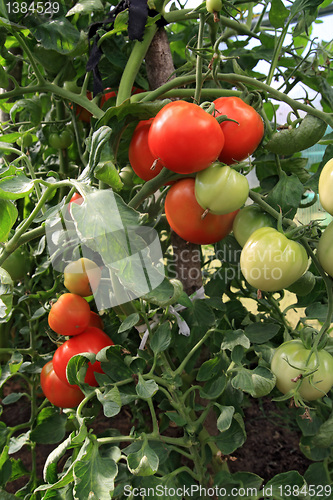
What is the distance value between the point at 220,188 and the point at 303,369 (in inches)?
7.8

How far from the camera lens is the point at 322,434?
0.49 metres

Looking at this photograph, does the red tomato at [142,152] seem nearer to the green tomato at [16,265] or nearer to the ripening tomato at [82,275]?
the ripening tomato at [82,275]

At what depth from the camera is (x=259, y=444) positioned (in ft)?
2.76

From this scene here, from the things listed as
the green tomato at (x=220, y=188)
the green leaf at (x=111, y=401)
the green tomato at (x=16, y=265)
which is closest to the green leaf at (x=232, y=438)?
the green leaf at (x=111, y=401)

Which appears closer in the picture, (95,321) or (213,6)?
(213,6)

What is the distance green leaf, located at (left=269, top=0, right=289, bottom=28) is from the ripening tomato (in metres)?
0.40

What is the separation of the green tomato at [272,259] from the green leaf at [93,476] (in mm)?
228

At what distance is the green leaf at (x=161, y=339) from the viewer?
448mm

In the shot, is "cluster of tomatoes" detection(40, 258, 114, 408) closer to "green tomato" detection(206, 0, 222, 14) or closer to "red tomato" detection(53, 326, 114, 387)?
"red tomato" detection(53, 326, 114, 387)

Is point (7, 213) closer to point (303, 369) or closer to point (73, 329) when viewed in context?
point (73, 329)

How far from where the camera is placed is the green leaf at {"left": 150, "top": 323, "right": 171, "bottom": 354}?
45 cm
